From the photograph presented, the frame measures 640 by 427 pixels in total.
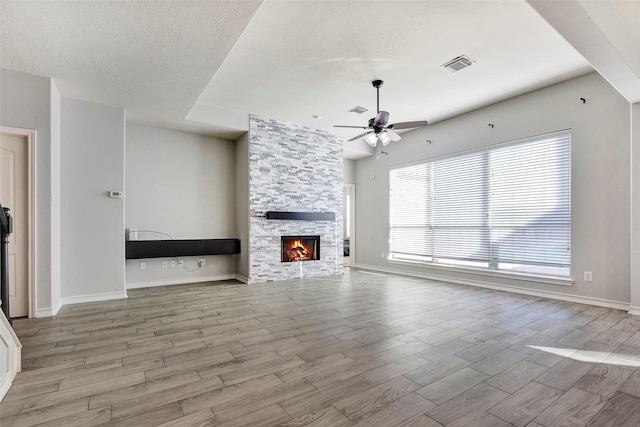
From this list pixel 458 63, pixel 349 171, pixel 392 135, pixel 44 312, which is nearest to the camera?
pixel 44 312

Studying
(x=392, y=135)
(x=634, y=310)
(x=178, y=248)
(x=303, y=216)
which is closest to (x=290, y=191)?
(x=303, y=216)

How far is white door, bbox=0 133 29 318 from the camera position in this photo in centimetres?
359

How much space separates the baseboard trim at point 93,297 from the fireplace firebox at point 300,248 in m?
2.72

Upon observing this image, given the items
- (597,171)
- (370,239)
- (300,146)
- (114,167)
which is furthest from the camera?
(370,239)

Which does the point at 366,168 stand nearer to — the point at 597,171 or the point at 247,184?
the point at 247,184

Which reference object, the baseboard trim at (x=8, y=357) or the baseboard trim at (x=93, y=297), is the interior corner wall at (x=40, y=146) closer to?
the baseboard trim at (x=93, y=297)

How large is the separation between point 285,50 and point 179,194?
3.60 metres

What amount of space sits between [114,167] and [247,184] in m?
2.11

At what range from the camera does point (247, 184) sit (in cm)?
591

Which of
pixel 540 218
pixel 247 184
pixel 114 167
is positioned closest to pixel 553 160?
pixel 540 218

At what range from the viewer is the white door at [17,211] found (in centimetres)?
359

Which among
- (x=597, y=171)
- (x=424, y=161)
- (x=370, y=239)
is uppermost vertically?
(x=424, y=161)

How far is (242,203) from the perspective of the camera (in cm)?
612

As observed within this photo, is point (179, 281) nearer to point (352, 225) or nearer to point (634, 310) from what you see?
point (352, 225)
